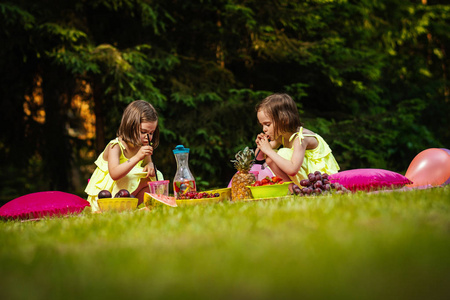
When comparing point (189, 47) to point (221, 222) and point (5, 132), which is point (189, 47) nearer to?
point (5, 132)

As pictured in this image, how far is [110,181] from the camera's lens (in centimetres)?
533

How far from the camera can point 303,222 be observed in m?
2.44

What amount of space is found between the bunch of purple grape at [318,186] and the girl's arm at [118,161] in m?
1.59

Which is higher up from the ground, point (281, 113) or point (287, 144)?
point (281, 113)

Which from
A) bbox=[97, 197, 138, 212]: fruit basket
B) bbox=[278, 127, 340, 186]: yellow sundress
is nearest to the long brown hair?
bbox=[97, 197, 138, 212]: fruit basket

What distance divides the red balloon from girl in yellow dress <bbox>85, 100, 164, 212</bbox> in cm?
303

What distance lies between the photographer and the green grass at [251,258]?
149cm

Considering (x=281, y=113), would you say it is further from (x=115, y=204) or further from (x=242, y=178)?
(x=115, y=204)

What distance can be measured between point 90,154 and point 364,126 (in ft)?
21.5

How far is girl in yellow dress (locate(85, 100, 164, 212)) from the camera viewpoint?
5.00 m

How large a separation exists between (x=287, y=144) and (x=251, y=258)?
147 inches

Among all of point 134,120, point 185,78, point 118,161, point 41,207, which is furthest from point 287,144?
Answer: point 185,78

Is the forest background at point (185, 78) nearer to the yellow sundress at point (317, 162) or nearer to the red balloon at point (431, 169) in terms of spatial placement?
the yellow sundress at point (317, 162)

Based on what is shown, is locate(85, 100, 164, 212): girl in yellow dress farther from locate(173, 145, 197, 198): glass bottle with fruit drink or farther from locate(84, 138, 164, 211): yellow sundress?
locate(173, 145, 197, 198): glass bottle with fruit drink
